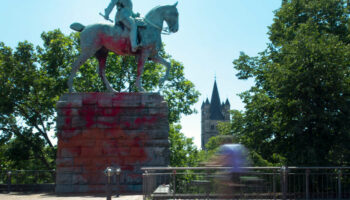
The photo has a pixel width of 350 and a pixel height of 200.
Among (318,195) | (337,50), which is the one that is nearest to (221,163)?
(318,195)

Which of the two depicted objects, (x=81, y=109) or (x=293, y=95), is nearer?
(x=81, y=109)

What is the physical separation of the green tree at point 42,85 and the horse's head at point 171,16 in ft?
45.5

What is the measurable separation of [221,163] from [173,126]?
73.3ft

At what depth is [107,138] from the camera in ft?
38.2

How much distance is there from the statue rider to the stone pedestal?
173cm

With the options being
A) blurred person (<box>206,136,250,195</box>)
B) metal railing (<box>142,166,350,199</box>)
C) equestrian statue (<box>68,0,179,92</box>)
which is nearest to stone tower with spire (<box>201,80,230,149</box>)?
equestrian statue (<box>68,0,179,92</box>)

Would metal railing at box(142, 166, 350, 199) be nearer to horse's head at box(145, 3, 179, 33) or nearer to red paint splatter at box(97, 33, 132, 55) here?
red paint splatter at box(97, 33, 132, 55)

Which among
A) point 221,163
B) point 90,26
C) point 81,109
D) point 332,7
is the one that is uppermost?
point 332,7

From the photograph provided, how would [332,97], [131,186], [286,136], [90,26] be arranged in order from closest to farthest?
[131,186] < [90,26] < [332,97] < [286,136]

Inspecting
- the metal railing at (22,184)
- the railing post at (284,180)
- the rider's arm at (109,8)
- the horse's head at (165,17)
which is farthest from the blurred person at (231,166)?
the metal railing at (22,184)

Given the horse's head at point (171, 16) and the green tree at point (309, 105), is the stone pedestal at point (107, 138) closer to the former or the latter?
the horse's head at point (171, 16)

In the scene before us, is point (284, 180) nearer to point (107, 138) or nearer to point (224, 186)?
point (224, 186)

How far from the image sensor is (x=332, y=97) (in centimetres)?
1570

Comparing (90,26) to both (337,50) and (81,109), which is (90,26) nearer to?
(81,109)
